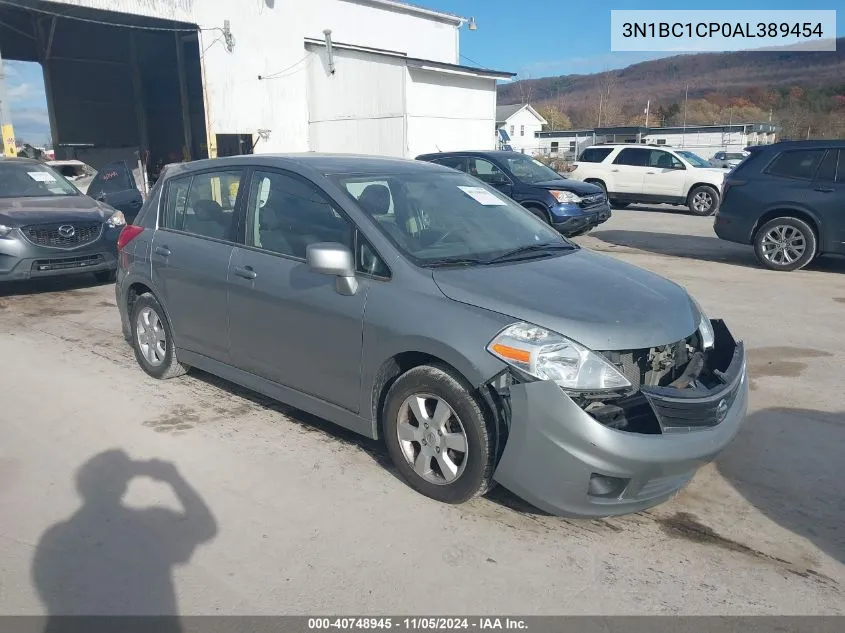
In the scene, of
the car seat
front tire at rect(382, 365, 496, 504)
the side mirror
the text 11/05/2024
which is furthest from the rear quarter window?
the text 11/05/2024

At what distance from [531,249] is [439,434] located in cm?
140

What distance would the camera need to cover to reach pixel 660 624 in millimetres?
2650

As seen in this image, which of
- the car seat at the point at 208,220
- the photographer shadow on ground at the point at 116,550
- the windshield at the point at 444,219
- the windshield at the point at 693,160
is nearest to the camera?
the photographer shadow on ground at the point at 116,550

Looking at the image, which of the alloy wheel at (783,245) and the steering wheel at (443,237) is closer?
the steering wheel at (443,237)

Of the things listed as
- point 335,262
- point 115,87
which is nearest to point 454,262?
point 335,262

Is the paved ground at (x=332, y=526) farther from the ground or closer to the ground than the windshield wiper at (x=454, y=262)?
closer to the ground

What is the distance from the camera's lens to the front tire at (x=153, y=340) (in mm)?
5160

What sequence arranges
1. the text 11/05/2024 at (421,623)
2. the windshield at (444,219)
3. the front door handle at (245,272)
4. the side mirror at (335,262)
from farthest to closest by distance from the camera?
1. the front door handle at (245,272)
2. the windshield at (444,219)
3. the side mirror at (335,262)
4. the text 11/05/2024 at (421,623)

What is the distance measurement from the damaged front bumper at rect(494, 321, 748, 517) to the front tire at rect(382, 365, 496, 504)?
0.14 meters

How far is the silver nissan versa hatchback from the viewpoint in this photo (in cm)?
306

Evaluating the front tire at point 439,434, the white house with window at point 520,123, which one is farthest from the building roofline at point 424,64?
the white house with window at point 520,123

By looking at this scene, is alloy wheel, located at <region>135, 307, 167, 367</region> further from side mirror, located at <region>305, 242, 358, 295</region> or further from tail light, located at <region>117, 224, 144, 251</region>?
side mirror, located at <region>305, 242, 358, 295</region>

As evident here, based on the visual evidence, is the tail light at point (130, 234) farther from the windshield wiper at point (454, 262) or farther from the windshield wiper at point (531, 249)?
the windshield wiper at point (531, 249)

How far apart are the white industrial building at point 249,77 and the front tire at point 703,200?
31.5ft
